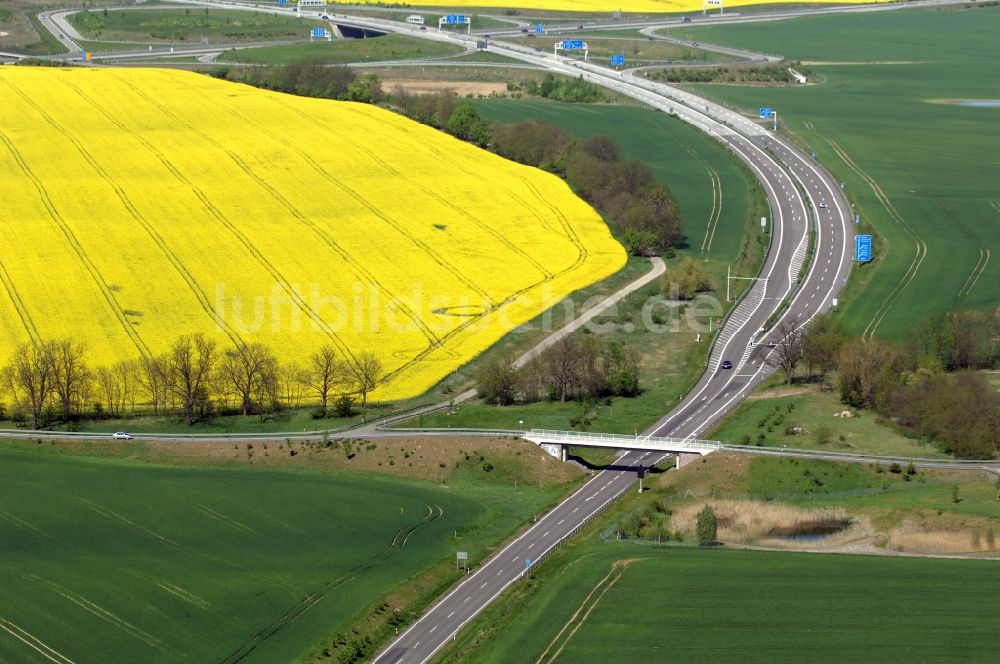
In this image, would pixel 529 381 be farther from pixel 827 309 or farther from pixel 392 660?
pixel 392 660

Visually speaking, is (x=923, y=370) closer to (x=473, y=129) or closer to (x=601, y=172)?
(x=601, y=172)

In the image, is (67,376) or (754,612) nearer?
(754,612)

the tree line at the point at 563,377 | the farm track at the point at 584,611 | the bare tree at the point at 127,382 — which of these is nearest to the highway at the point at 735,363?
the tree line at the point at 563,377

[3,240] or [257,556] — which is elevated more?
[3,240]

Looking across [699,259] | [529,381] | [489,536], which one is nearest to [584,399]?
[529,381]

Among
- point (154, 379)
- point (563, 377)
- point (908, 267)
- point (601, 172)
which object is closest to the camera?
point (154, 379)

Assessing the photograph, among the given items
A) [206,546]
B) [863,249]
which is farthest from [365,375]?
[863,249]
